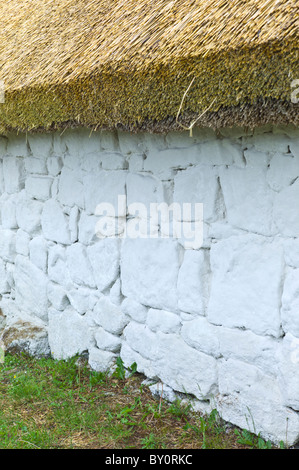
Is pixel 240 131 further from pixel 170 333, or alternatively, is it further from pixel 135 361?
pixel 135 361

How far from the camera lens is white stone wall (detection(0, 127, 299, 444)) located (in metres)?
2.28

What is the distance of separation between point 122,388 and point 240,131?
1615 millimetres

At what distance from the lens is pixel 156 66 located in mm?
2148

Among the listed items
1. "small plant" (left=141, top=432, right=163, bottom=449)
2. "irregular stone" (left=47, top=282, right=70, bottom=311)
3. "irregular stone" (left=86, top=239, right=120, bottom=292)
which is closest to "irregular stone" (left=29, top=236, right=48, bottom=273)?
"irregular stone" (left=47, top=282, right=70, bottom=311)

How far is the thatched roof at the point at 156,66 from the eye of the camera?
183 centimetres

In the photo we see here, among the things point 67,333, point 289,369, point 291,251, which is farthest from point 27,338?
point 291,251

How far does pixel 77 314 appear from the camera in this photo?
3.46 meters

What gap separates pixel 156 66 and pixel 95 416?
5.86ft

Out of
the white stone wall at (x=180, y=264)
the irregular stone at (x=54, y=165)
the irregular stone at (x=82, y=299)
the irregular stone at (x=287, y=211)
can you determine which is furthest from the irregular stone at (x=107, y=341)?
the irregular stone at (x=287, y=211)

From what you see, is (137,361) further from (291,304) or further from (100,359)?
(291,304)

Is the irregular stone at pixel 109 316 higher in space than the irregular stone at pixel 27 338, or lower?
higher

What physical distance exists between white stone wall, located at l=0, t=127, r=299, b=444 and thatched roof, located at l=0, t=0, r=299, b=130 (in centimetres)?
30

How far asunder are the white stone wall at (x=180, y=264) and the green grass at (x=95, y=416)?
10 cm

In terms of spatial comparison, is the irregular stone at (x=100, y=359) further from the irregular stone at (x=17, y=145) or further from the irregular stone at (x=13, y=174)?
the irregular stone at (x=17, y=145)
